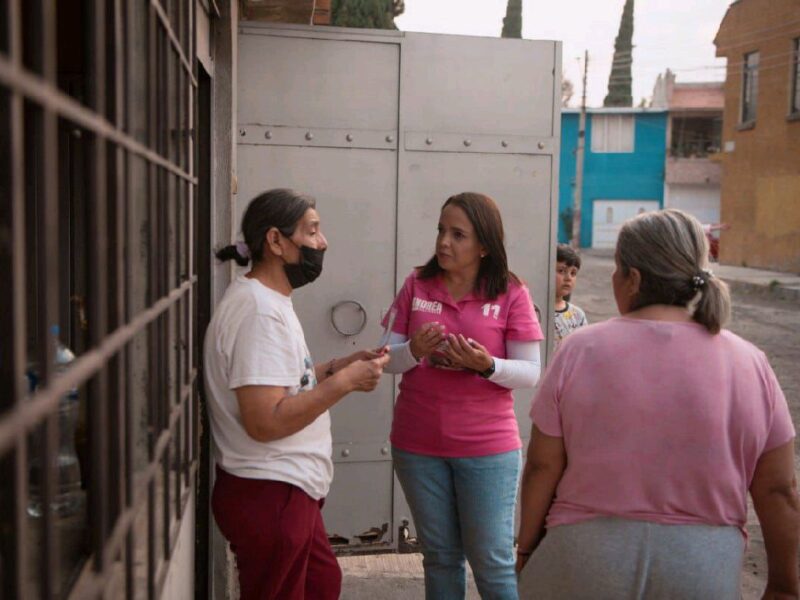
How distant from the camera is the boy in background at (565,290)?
15.1ft

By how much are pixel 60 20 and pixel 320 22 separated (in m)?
3.87

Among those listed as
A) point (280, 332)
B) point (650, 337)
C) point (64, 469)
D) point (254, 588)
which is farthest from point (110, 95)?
point (254, 588)

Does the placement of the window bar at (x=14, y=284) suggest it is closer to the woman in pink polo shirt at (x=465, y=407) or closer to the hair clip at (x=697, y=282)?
the hair clip at (x=697, y=282)

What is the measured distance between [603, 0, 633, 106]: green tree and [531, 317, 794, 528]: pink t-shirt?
150 feet

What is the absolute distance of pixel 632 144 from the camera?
38.8 meters

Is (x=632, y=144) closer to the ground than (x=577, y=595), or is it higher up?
higher up

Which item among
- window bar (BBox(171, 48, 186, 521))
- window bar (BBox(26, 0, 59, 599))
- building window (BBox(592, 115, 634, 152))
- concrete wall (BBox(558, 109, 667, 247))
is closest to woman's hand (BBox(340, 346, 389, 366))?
window bar (BBox(171, 48, 186, 521))

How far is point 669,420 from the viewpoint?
2.08 metres

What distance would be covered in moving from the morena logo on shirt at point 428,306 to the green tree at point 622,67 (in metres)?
44.9

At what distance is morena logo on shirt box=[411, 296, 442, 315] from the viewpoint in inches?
126

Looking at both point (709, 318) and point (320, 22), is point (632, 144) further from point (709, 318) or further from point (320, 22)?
point (709, 318)

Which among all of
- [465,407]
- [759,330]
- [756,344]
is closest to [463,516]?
[465,407]

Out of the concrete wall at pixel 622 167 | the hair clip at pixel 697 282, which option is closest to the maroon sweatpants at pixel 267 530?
the hair clip at pixel 697 282

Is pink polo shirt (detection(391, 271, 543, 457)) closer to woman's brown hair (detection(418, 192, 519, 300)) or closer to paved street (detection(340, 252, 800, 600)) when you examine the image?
woman's brown hair (detection(418, 192, 519, 300))
